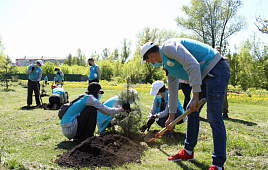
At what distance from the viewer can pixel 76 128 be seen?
4.13 metres

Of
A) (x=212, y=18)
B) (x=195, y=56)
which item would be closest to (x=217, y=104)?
(x=195, y=56)

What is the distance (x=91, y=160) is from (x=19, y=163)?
100 cm

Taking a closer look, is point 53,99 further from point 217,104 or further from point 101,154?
point 217,104

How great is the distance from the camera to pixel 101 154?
3365mm

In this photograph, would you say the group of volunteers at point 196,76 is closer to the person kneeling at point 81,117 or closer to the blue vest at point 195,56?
the blue vest at point 195,56

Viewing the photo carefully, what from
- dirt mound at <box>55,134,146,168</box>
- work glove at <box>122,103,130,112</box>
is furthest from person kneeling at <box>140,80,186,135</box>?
dirt mound at <box>55,134,146,168</box>

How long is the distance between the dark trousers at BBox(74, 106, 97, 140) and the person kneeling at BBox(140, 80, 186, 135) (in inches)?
45.4

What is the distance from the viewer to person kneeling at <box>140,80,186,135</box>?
4555 mm

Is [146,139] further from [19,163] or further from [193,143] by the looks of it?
[19,163]

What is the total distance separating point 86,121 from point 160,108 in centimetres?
178

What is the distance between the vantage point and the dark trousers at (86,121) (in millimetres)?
4133

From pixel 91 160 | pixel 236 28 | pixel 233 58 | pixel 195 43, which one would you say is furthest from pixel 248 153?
pixel 233 58

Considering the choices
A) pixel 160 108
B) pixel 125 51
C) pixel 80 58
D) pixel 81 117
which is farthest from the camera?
pixel 80 58

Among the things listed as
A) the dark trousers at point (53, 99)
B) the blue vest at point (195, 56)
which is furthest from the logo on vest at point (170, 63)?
the dark trousers at point (53, 99)
